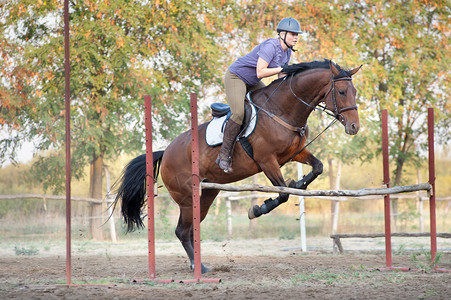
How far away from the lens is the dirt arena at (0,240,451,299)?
14.9 feet

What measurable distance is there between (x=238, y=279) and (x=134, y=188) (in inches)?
85.9

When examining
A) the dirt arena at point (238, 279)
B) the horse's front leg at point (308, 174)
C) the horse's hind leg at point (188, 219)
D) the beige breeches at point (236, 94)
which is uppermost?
the beige breeches at point (236, 94)

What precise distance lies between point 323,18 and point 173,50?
4.10 m

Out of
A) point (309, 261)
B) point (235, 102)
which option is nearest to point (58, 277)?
point (235, 102)

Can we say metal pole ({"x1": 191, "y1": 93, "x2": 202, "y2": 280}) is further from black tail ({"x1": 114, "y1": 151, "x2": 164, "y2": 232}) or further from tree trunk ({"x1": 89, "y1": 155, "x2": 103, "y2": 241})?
tree trunk ({"x1": 89, "y1": 155, "x2": 103, "y2": 241})

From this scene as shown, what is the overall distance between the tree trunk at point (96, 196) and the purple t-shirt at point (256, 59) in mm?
8617

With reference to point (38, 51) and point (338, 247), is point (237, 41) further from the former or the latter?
point (338, 247)

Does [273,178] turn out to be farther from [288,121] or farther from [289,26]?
[289,26]

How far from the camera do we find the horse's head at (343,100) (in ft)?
17.7

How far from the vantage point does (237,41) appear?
14336 millimetres

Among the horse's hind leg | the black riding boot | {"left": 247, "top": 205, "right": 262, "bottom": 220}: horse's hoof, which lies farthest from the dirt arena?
the black riding boot

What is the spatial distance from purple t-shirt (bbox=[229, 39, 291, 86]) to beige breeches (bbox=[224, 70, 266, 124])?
7cm

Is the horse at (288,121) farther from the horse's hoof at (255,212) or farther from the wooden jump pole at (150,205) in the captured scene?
the wooden jump pole at (150,205)

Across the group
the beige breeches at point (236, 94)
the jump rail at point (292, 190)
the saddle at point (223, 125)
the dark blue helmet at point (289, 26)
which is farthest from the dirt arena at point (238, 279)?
the dark blue helmet at point (289, 26)
